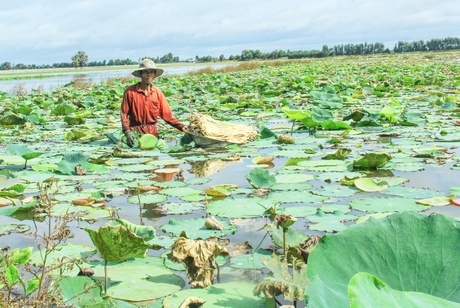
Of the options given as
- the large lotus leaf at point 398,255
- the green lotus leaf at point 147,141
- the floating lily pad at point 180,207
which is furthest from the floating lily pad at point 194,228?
the green lotus leaf at point 147,141

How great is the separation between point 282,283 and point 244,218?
112 cm

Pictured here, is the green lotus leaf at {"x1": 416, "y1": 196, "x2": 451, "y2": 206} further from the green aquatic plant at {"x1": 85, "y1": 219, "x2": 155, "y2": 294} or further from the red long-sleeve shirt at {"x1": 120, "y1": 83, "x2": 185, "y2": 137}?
the red long-sleeve shirt at {"x1": 120, "y1": 83, "x2": 185, "y2": 137}

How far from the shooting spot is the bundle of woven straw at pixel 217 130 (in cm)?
494

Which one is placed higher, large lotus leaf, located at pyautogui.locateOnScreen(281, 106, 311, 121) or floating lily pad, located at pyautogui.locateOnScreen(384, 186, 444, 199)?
large lotus leaf, located at pyautogui.locateOnScreen(281, 106, 311, 121)

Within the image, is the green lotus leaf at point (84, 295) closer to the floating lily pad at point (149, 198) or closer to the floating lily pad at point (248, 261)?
the floating lily pad at point (248, 261)

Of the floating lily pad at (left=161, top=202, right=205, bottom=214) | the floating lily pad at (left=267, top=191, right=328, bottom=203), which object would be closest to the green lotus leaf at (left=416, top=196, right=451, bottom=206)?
the floating lily pad at (left=267, top=191, right=328, bottom=203)

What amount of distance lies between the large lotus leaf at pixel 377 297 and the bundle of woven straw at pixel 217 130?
404cm

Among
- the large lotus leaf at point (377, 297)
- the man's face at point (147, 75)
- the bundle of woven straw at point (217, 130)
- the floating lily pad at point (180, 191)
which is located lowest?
the floating lily pad at point (180, 191)

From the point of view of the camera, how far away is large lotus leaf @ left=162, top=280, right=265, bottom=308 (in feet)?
5.63

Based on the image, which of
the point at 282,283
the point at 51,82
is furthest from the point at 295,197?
the point at 51,82

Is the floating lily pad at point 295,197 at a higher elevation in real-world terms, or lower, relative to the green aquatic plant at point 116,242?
lower

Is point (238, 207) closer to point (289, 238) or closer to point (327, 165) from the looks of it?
point (289, 238)

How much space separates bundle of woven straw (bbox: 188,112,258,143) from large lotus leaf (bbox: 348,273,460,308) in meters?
4.04

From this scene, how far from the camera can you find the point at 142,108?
5.38 metres
